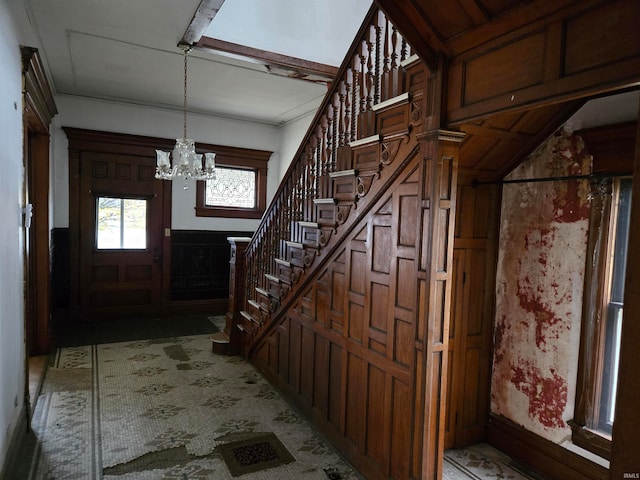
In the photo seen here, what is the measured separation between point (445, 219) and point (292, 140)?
485 centimetres

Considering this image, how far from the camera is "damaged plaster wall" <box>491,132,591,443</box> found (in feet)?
8.46

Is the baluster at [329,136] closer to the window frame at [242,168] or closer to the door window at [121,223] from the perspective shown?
the window frame at [242,168]

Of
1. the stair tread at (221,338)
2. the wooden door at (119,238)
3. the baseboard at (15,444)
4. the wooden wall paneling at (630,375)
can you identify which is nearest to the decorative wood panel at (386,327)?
the wooden wall paneling at (630,375)

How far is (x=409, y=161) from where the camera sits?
2271mm

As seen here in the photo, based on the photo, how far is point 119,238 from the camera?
6.07m

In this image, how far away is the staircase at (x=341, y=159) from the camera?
2385 millimetres

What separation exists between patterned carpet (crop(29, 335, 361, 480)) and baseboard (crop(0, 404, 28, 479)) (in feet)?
0.38

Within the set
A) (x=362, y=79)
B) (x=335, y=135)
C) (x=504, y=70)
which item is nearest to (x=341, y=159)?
(x=335, y=135)

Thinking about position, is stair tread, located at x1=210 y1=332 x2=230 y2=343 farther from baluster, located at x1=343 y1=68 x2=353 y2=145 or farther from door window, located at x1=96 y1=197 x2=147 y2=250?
baluster, located at x1=343 y1=68 x2=353 y2=145

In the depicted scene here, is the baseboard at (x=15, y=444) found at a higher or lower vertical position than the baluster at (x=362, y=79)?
lower

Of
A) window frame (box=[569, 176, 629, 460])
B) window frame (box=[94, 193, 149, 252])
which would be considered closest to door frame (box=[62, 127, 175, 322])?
window frame (box=[94, 193, 149, 252])

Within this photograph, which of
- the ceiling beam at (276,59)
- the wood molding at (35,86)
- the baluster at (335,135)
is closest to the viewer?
the wood molding at (35,86)

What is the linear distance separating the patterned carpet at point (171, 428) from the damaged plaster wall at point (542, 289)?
A: 484 mm

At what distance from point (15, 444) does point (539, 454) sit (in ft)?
11.0
